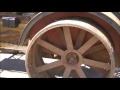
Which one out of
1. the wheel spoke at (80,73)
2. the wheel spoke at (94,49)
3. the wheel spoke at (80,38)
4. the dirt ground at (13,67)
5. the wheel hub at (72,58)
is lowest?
the dirt ground at (13,67)

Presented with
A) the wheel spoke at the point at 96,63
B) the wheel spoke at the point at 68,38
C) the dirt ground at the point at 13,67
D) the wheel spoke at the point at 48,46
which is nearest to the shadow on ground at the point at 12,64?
the dirt ground at the point at 13,67

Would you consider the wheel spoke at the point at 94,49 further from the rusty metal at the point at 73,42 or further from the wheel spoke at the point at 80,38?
the wheel spoke at the point at 80,38

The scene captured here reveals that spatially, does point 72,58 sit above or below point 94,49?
below

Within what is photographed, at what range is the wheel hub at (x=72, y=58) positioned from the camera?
→ 168 inches

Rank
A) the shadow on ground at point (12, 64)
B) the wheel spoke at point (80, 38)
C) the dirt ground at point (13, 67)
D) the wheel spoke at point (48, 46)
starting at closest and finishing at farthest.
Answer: the wheel spoke at point (48, 46), the wheel spoke at point (80, 38), the dirt ground at point (13, 67), the shadow on ground at point (12, 64)

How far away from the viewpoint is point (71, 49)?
4273 millimetres

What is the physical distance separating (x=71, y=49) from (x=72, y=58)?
5.3 inches

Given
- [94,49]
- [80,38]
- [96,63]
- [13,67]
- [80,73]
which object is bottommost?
[13,67]

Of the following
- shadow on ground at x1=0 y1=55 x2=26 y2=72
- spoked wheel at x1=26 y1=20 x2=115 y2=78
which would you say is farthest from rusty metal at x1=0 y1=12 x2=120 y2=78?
shadow on ground at x1=0 y1=55 x2=26 y2=72

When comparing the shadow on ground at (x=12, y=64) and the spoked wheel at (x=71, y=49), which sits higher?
the spoked wheel at (x=71, y=49)

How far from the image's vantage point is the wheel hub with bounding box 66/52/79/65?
4266 mm

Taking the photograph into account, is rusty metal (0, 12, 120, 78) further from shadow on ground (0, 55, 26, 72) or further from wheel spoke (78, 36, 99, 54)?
shadow on ground (0, 55, 26, 72)

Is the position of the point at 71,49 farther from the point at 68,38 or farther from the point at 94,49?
the point at 94,49

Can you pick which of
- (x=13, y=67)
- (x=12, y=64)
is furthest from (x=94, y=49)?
(x=12, y=64)
